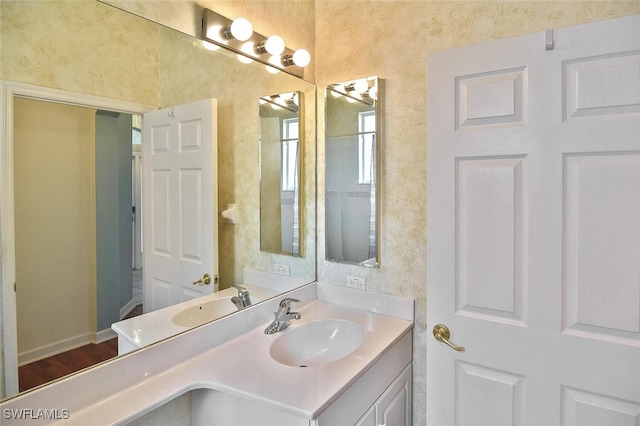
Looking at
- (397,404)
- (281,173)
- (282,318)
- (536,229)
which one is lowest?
(397,404)

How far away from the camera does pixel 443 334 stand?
4.97ft

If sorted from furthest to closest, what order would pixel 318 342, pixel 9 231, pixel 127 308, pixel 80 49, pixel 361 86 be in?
pixel 361 86, pixel 318 342, pixel 127 308, pixel 80 49, pixel 9 231

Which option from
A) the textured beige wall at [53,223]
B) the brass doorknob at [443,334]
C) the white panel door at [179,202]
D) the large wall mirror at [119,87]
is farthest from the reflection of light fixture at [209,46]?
the brass doorknob at [443,334]

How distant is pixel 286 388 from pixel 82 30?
1201 millimetres

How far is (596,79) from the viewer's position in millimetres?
1220

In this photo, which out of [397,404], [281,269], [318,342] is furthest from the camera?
[281,269]

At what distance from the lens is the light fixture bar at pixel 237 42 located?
146 cm

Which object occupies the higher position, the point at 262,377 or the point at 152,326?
the point at 152,326

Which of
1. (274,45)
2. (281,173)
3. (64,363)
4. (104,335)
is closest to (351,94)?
(274,45)

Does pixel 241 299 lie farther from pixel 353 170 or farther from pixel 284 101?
pixel 284 101

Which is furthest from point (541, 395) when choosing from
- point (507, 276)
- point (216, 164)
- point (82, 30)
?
point (82, 30)

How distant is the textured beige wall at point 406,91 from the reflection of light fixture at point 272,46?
0.37 meters

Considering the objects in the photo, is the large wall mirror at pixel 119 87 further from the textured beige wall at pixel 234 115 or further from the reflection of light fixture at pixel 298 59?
the reflection of light fixture at pixel 298 59

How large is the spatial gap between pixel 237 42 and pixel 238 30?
0.07 meters
